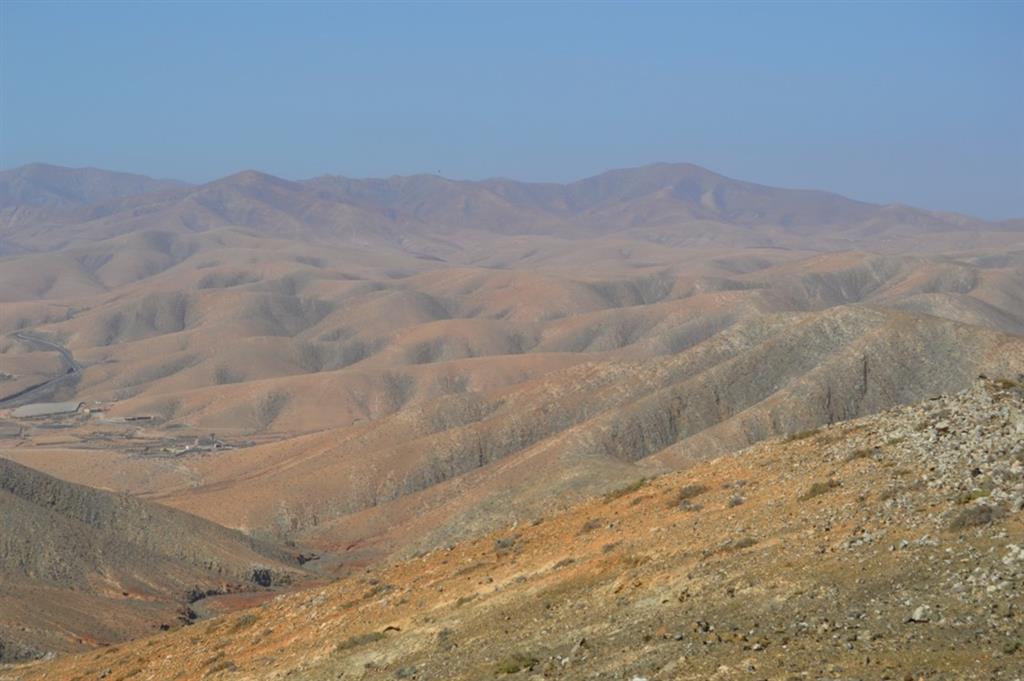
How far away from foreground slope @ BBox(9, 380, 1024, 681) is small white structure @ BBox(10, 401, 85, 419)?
11536 centimetres

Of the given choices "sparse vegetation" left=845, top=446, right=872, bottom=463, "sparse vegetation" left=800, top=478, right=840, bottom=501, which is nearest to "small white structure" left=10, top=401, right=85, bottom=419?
"sparse vegetation" left=845, top=446, right=872, bottom=463

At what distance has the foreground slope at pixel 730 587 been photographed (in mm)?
17578

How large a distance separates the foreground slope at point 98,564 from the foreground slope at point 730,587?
10.2 metres

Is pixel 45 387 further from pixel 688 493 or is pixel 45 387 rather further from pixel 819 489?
pixel 819 489

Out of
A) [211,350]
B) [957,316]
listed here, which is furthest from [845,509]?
[211,350]

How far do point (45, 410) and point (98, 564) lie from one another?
98.5m

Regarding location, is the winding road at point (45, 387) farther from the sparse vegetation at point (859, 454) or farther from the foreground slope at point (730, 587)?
the sparse vegetation at point (859, 454)

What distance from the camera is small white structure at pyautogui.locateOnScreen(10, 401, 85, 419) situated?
5728 inches

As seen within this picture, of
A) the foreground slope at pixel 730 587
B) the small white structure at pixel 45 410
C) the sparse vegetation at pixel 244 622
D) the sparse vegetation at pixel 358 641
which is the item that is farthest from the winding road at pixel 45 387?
the sparse vegetation at pixel 358 641

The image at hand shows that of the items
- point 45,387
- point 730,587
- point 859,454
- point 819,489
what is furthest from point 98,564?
point 45,387

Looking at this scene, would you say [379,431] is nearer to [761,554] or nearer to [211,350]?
[761,554]

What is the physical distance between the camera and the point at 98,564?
56.5 meters

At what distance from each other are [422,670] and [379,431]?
72.4 meters

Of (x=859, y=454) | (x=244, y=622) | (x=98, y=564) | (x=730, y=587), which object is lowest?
(x=98, y=564)
